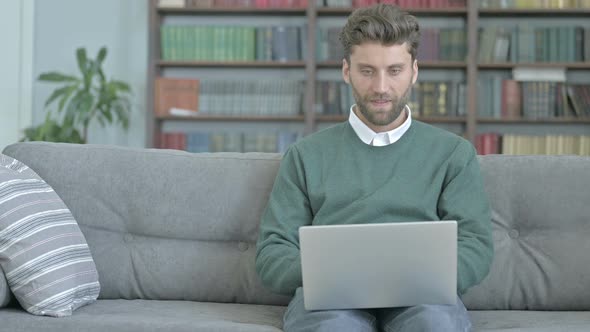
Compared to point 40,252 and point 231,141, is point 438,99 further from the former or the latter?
point 40,252

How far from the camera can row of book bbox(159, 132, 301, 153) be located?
4.89m

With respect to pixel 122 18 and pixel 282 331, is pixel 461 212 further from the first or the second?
pixel 122 18

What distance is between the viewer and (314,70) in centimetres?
485

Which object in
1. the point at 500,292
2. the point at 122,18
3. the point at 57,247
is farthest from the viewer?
the point at 122,18

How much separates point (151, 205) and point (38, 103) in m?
3.19

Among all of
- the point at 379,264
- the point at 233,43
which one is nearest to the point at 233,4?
the point at 233,43

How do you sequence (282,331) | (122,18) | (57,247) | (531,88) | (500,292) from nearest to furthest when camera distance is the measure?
(282,331), (57,247), (500,292), (531,88), (122,18)

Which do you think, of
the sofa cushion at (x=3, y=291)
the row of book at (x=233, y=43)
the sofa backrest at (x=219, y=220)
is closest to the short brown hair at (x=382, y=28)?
the sofa backrest at (x=219, y=220)

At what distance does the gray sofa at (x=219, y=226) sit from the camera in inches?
79.0

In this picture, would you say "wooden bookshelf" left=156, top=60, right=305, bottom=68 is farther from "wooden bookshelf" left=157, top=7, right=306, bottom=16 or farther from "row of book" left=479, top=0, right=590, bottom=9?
"row of book" left=479, top=0, right=590, bottom=9

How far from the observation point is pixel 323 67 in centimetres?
501

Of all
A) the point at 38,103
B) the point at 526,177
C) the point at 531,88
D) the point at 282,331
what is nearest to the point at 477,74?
the point at 531,88

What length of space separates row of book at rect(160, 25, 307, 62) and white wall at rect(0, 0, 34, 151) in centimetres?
79

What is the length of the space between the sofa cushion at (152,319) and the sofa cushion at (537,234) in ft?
1.77
